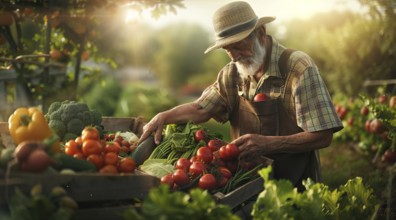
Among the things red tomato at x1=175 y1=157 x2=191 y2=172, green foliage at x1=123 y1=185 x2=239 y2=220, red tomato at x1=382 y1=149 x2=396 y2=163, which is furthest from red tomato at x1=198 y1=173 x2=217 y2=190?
red tomato at x1=382 y1=149 x2=396 y2=163

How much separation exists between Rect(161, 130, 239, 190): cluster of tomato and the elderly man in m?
0.12

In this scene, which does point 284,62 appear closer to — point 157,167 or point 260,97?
point 260,97

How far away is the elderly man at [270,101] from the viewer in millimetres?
4113

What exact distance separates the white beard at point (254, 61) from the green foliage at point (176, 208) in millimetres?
1910

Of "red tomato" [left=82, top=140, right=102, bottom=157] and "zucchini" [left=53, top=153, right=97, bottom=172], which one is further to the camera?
"red tomato" [left=82, top=140, right=102, bottom=157]

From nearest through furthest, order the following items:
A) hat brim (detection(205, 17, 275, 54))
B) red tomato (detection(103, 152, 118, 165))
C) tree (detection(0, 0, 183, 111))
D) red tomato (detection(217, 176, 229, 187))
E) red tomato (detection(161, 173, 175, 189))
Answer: red tomato (detection(103, 152, 118, 165)) → red tomato (detection(161, 173, 175, 189)) → red tomato (detection(217, 176, 229, 187)) → hat brim (detection(205, 17, 275, 54)) → tree (detection(0, 0, 183, 111))

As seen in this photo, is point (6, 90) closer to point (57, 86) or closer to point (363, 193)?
point (57, 86)

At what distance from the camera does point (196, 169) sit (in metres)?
3.63

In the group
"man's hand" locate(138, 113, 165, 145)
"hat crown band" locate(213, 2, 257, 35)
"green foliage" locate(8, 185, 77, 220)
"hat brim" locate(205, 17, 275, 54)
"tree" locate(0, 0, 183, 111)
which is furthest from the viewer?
"tree" locate(0, 0, 183, 111)

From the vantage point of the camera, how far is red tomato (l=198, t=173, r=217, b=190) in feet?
11.4

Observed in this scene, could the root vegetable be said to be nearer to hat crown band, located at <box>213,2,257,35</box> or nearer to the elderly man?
the elderly man

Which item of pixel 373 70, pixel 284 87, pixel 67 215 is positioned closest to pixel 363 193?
pixel 284 87

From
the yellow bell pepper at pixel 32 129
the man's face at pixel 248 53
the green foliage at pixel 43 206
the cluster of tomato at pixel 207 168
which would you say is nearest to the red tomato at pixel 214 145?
the cluster of tomato at pixel 207 168

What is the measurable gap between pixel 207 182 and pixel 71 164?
926mm
